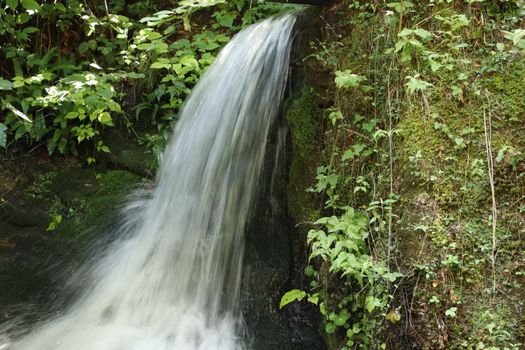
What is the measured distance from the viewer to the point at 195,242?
12.1 ft

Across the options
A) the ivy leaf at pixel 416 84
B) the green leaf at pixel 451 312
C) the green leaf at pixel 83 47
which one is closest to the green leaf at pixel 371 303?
the green leaf at pixel 451 312

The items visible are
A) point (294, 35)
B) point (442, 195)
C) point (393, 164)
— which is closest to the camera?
point (442, 195)

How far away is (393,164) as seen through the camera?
8.61ft

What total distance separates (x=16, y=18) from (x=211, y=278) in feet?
12.3

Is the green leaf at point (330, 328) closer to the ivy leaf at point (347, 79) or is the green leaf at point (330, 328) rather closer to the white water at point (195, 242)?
the white water at point (195, 242)

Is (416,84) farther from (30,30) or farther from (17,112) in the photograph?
(30,30)

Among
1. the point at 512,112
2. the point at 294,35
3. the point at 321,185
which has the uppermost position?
the point at 294,35

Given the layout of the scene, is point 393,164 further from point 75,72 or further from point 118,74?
point 75,72

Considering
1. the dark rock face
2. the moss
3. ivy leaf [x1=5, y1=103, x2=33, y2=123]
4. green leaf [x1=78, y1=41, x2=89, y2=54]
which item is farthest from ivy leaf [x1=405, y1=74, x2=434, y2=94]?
green leaf [x1=78, y1=41, x2=89, y2=54]

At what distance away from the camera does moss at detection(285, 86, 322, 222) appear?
3.25m

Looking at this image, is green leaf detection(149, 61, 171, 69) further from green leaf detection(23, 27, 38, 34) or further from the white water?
green leaf detection(23, 27, 38, 34)

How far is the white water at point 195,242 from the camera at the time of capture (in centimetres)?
329

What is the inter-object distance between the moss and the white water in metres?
0.28

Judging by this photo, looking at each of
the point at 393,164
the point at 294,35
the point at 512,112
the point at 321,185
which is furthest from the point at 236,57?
the point at 512,112
